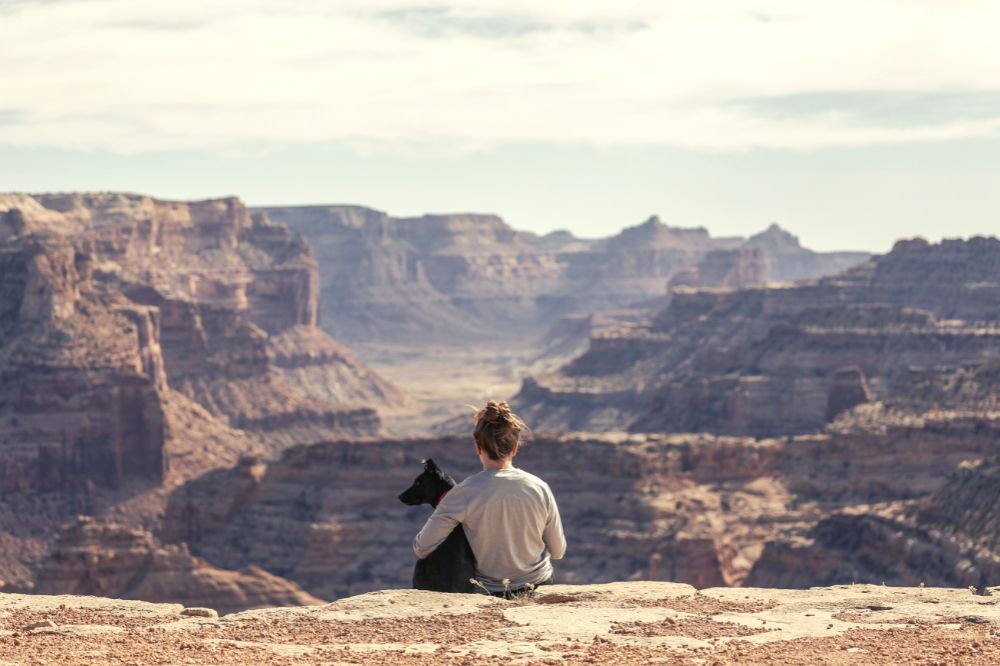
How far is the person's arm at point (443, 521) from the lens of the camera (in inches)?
1002

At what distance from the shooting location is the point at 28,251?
186m

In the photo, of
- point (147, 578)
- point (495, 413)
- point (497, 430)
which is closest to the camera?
point (495, 413)

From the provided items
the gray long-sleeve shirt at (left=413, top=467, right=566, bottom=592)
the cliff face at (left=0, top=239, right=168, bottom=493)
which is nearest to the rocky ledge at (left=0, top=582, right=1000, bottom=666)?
the gray long-sleeve shirt at (left=413, top=467, right=566, bottom=592)

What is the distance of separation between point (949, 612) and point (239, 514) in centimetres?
10658

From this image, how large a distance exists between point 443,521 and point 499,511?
2.45ft

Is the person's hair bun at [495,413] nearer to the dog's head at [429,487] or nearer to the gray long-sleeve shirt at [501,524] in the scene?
the gray long-sleeve shirt at [501,524]

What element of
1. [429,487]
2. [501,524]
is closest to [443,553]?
[429,487]

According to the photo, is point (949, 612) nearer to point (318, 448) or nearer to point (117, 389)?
point (318, 448)

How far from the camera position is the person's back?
25.3 m

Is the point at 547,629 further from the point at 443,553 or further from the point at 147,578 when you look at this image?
the point at 147,578

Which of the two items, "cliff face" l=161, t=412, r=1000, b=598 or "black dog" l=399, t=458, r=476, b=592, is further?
"cliff face" l=161, t=412, r=1000, b=598

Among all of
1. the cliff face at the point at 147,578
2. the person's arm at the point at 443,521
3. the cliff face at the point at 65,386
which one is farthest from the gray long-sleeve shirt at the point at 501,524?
the cliff face at the point at 65,386

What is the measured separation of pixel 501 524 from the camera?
84.5 ft

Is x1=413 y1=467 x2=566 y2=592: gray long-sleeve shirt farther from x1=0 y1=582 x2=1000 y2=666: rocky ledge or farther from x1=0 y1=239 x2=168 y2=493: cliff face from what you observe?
x1=0 y1=239 x2=168 y2=493: cliff face
